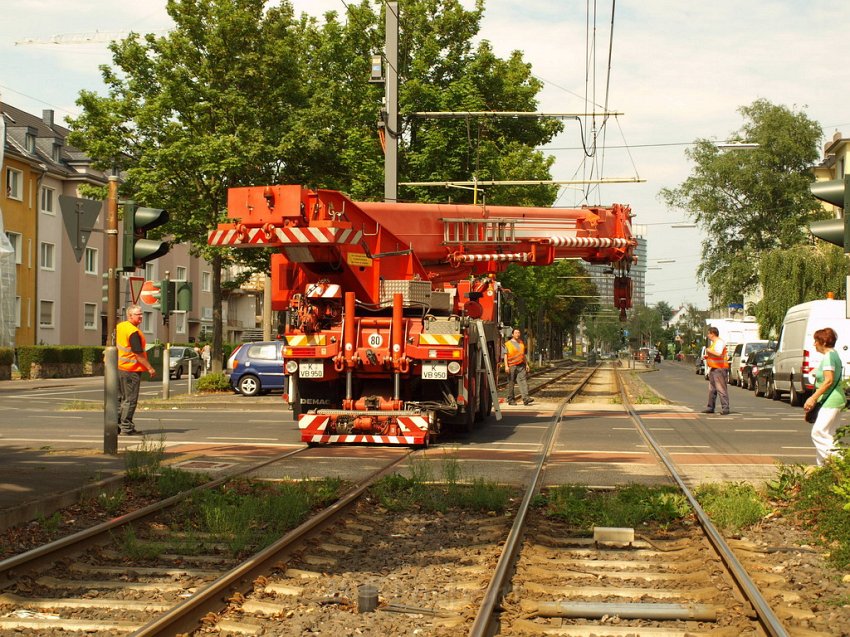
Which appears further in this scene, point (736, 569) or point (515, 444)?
point (515, 444)

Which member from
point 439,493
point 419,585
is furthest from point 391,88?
point 419,585

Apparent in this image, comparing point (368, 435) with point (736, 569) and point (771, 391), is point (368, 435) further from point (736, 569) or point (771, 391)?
point (771, 391)

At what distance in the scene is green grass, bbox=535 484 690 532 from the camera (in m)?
8.84

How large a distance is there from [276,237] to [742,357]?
32822 millimetres

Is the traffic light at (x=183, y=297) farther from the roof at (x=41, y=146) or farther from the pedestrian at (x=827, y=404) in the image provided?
the roof at (x=41, y=146)

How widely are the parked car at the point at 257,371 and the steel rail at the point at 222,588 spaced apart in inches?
890

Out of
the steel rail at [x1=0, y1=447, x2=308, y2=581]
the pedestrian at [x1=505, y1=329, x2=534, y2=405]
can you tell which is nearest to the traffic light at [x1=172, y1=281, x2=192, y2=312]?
the pedestrian at [x1=505, y1=329, x2=534, y2=405]

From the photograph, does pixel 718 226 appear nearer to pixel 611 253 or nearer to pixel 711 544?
pixel 611 253

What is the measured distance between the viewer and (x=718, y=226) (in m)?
60.8

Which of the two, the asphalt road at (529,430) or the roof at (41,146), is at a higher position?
the roof at (41,146)

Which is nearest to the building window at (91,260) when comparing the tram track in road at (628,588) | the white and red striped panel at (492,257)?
the white and red striped panel at (492,257)

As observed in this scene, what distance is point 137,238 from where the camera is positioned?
1233 cm

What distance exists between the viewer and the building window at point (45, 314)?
54259 millimetres

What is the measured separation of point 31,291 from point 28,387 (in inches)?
584
